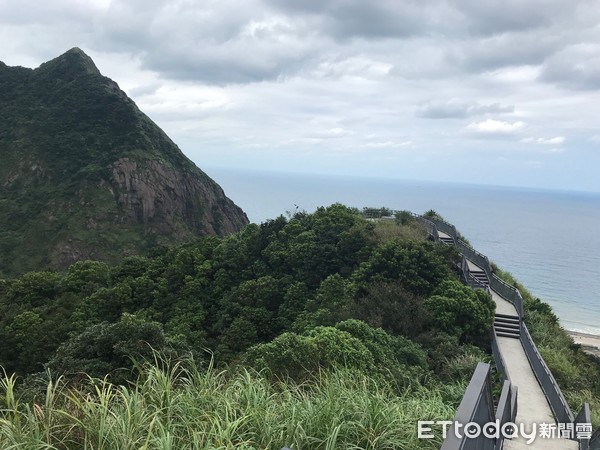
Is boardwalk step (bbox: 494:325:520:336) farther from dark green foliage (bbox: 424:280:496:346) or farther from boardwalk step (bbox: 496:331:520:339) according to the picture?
dark green foliage (bbox: 424:280:496:346)

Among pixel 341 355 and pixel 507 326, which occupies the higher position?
pixel 341 355

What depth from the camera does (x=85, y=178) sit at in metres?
64.1

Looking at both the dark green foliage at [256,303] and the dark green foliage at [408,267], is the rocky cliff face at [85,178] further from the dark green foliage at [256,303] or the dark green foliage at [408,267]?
the dark green foliage at [408,267]

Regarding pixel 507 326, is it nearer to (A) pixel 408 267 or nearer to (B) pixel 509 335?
(B) pixel 509 335

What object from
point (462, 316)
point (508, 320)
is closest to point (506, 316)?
point (508, 320)

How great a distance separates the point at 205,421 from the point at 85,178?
2698 inches

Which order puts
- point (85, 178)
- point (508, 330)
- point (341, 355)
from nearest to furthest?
point (341, 355) → point (508, 330) → point (85, 178)

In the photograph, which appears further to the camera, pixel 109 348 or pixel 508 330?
pixel 508 330

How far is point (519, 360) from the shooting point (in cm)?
1350

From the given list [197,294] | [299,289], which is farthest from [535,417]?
[197,294]

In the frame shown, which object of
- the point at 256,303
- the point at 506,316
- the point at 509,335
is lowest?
the point at 256,303

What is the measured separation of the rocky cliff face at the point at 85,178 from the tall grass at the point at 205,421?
54387 millimetres

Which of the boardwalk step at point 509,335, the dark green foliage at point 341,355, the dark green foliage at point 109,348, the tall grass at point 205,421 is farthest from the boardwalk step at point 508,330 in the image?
the tall grass at point 205,421

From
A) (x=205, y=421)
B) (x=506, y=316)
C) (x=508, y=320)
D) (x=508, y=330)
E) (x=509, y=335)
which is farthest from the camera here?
(x=506, y=316)
